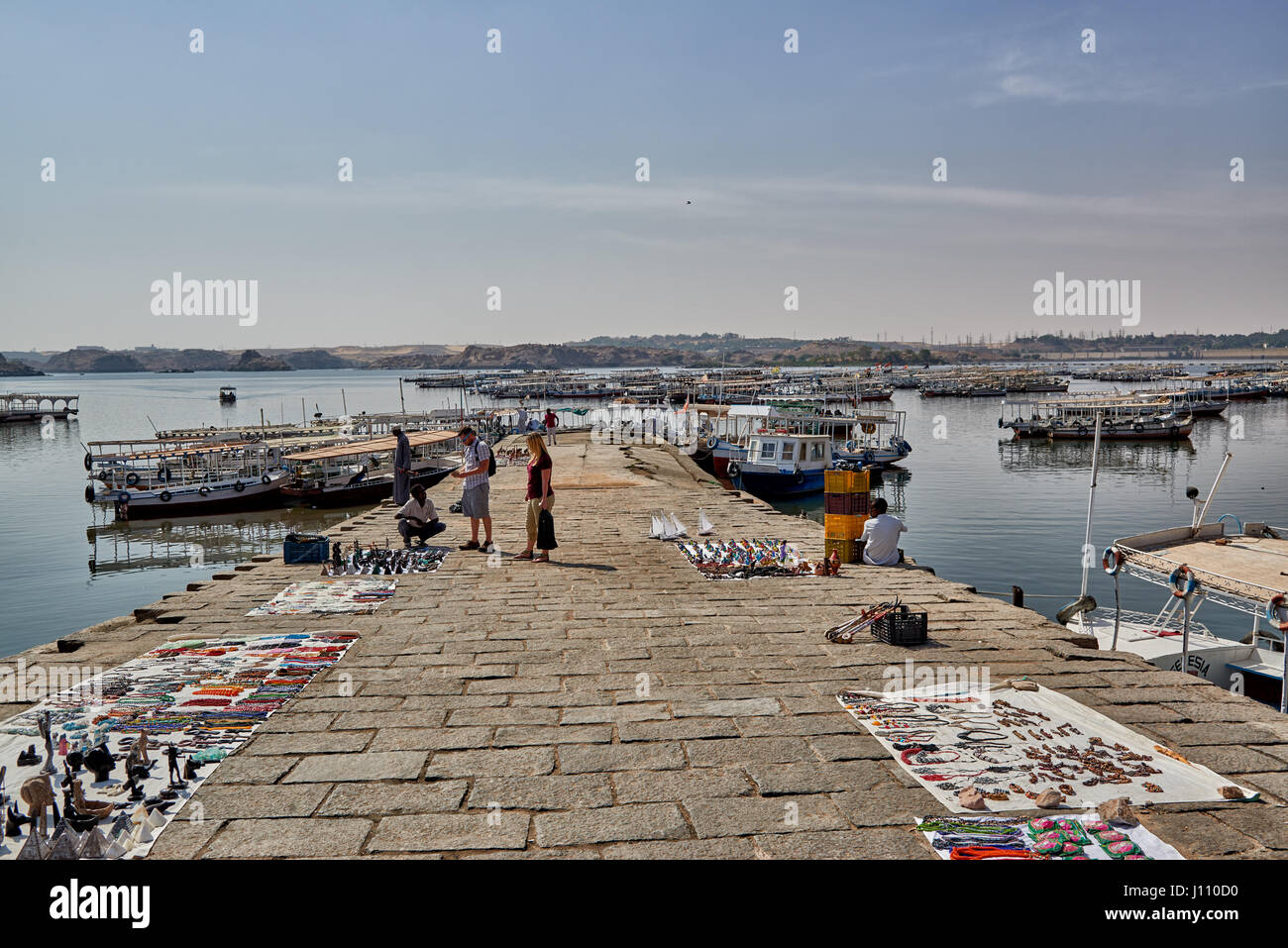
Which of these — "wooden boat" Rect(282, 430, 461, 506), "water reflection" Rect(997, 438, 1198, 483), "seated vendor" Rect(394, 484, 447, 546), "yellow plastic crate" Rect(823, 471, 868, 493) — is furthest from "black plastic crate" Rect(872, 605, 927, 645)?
"water reflection" Rect(997, 438, 1198, 483)

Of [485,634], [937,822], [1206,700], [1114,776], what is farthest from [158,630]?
[1206,700]

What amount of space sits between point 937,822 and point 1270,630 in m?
15.2

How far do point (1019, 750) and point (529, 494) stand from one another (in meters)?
8.02

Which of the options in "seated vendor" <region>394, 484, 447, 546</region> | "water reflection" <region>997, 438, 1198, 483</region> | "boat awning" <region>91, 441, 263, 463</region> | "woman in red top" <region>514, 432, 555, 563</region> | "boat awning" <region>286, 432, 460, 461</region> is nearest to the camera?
"woman in red top" <region>514, 432, 555, 563</region>

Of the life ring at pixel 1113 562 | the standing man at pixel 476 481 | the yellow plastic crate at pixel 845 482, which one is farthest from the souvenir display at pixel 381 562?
the life ring at pixel 1113 562

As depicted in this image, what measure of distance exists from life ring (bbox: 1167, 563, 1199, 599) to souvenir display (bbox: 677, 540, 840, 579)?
12.8 feet

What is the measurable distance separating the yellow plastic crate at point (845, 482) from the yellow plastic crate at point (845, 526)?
363 mm

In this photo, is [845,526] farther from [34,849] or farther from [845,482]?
[34,849]

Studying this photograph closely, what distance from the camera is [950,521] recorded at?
32188mm

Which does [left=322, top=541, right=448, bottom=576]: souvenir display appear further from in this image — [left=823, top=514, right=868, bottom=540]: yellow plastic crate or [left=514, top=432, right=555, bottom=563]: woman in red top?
[left=823, top=514, right=868, bottom=540]: yellow plastic crate

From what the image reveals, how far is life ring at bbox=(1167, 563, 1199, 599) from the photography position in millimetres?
9695

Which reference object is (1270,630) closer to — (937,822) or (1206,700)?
(1206,700)

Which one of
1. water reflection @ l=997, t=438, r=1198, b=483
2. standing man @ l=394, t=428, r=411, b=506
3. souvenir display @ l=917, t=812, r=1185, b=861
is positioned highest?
standing man @ l=394, t=428, r=411, b=506
